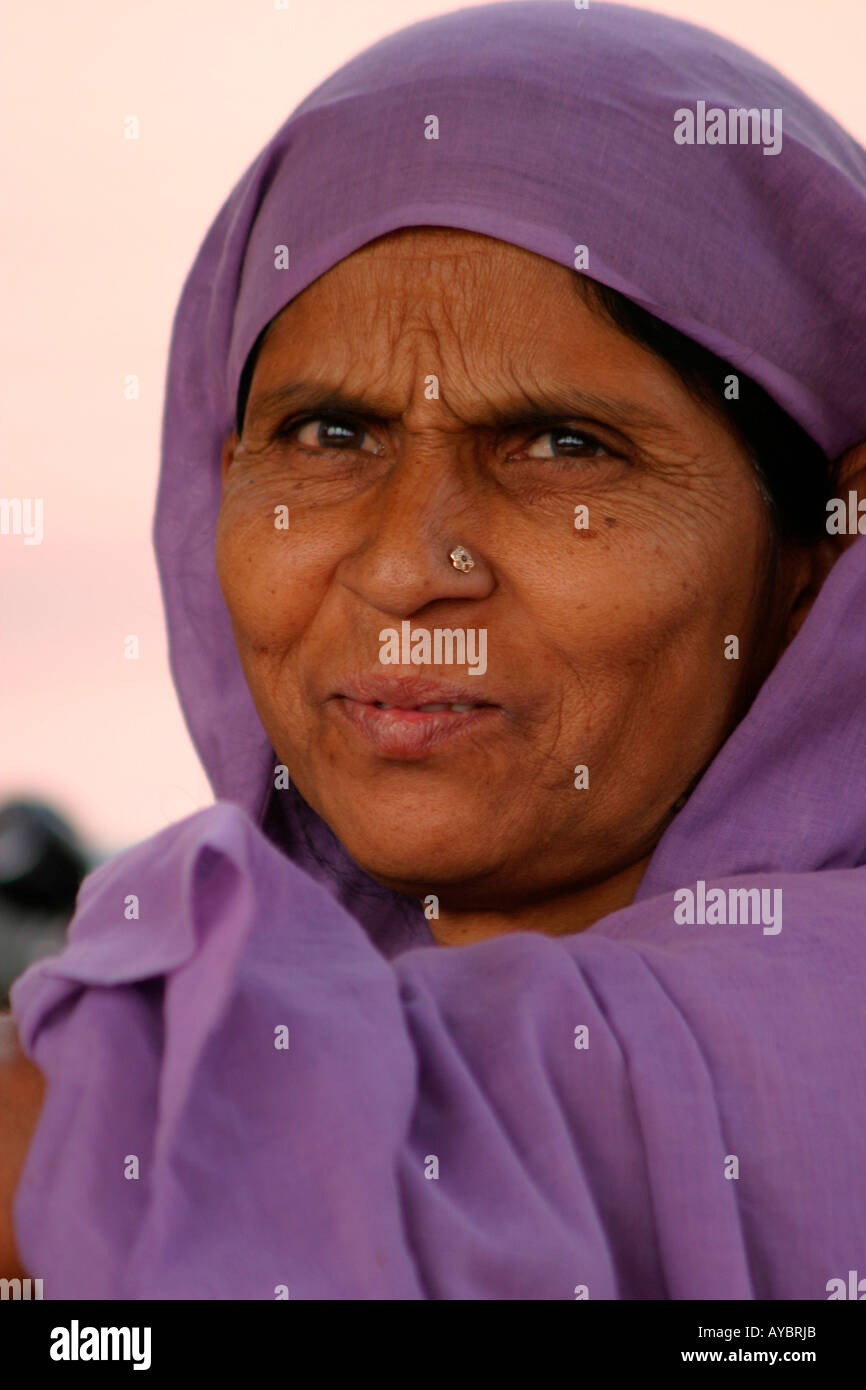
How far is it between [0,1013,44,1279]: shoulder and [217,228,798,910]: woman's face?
57cm

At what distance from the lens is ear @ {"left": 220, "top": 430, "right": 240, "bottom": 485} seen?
1.85m

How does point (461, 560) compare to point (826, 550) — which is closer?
point (461, 560)

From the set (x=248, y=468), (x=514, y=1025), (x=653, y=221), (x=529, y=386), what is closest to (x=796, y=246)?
(x=653, y=221)

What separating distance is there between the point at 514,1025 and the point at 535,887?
585 mm

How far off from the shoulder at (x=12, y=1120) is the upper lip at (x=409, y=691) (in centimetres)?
57

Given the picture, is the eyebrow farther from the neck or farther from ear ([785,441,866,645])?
the neck

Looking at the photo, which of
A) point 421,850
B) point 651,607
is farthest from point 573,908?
point 651,607

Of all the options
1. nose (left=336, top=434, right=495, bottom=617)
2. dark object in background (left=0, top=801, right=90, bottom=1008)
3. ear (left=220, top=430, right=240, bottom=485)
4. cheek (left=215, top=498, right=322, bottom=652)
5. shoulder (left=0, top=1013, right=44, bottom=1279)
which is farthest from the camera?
dark object in background (left=0, top=801, right=90, bottom=1008)

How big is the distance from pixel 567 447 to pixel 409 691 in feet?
0.87

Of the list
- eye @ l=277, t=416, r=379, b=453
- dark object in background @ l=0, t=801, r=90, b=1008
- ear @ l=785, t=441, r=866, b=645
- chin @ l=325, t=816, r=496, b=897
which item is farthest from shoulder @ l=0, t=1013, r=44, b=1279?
dark object in background @ l=0, t=801, r=90, b=1008

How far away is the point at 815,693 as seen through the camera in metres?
1.43

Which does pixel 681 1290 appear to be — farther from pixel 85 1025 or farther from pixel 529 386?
pixel 529 386

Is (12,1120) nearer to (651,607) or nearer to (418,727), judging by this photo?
(418,727)

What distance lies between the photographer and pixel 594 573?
141cm
